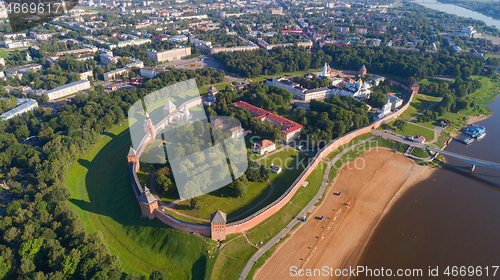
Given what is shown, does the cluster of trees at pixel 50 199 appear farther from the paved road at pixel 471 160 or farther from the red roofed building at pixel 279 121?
the paved road at pixel 471 160

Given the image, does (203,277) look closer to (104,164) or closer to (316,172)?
(316,172)

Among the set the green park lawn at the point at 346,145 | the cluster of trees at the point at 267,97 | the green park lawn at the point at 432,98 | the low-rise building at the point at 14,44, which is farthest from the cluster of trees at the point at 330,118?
the low-rise building at the point at 14,44

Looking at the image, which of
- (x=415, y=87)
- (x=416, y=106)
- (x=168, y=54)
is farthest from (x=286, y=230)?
(x=168, y=54)

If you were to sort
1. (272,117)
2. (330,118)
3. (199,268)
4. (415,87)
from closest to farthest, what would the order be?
(199,268)
(272,117)
(330,118)
(415,87)

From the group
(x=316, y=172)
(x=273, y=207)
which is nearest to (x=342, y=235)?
(x=273, y=207)

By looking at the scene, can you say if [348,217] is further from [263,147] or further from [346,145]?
[346,145]

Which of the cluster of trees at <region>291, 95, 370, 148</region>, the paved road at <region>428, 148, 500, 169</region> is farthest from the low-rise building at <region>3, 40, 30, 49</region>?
the paved road at <region>428, 148, 500, 169</region>

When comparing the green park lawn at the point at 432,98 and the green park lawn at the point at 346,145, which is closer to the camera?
the green park lawn at the point at 346,145
